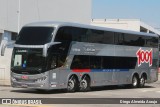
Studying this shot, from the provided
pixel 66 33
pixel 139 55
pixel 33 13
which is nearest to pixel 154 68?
pixel 139 55

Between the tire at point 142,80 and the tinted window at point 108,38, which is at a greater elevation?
the tinted window at point 108,38

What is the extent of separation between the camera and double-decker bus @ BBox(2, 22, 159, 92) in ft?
77.9

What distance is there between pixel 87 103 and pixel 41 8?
29.1 m

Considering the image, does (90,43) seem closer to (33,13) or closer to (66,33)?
(66,33)

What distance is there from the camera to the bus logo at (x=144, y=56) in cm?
3188

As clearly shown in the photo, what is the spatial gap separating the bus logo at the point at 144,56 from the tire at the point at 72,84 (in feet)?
23.5

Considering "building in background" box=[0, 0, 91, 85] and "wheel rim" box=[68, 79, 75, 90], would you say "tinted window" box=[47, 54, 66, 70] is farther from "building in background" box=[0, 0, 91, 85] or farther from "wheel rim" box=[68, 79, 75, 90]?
"building in background" box=[0, 0, 91, 85]

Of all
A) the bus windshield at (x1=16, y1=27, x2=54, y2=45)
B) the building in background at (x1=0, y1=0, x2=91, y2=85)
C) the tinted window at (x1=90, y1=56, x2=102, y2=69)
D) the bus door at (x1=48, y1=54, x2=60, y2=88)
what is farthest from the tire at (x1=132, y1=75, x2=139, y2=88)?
the bus windshield at (x1=16, y1=27, x2=54, y2=45)

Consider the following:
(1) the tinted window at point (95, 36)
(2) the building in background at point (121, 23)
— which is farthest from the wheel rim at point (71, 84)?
(2) the building in background at point (121, 23)

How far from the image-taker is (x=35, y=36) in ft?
78.9

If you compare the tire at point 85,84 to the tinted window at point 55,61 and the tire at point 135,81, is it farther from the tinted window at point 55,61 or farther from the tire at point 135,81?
the tire at point 135,81

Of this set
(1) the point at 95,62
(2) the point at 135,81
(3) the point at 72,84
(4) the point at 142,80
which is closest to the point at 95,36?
(1) the point at 95,62

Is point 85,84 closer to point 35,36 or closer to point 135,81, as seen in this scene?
point 35,36

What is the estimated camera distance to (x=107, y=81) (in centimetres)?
2881
